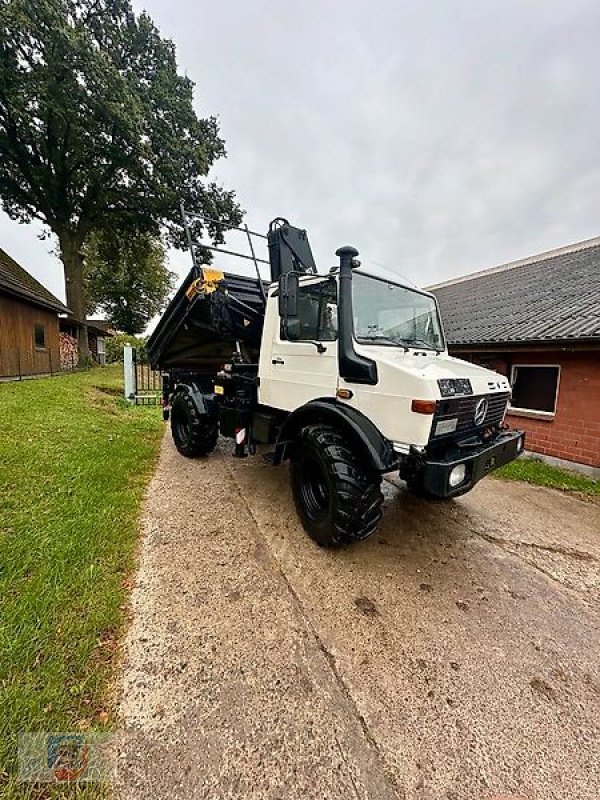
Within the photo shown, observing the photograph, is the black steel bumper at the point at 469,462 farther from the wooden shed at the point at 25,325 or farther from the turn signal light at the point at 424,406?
the wooden shed at the point at 25,325

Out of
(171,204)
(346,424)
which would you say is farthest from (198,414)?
(171,204)

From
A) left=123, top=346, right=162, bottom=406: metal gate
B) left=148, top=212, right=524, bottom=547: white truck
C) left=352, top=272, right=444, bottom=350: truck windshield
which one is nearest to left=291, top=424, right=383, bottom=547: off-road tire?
left=148, top=212, right=524, bottom=547: white truck

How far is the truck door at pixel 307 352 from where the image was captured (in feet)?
9.98

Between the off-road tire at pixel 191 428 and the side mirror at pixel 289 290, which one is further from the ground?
the side mirror at pixel 289 290

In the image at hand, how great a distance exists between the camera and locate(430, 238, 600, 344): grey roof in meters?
5.79

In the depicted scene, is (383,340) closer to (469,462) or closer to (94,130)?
(469,462)

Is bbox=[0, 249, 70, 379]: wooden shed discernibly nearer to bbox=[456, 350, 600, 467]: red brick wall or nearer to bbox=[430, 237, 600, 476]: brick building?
bbox=[430, 237, 600, 476]: brick building

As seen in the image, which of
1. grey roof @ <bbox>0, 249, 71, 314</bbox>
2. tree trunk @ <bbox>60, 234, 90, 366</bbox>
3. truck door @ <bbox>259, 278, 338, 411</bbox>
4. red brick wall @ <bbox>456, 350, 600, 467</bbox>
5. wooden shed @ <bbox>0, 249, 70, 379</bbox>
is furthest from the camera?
tree trunk @ <bbox>60, 234, 90, 366</bbox>

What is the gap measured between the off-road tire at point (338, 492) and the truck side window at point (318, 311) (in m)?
0.82

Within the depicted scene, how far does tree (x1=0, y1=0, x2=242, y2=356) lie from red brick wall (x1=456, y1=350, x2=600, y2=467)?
10.6m

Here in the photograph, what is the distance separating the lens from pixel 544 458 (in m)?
6.02

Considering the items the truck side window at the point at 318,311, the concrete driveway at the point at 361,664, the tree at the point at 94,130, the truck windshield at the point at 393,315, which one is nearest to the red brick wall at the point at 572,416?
the concrete driveway at the point at 361,664

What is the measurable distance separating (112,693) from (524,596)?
2.68 m

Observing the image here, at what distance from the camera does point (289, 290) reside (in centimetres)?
294
